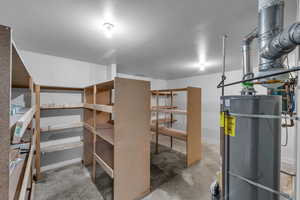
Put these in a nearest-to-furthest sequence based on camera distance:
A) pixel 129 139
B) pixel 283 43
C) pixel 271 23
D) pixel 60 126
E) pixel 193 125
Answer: pixel 283 43 < pixel 271 23 < pixel 129 139 < pixel 60 126 < pixel 193 125

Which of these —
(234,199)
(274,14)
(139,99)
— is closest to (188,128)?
(139,99)

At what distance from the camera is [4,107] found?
516 mm

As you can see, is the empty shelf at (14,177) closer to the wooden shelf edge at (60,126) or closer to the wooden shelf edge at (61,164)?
the wooden shelf edge at (60,126)

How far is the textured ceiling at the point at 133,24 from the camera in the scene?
4.20ft

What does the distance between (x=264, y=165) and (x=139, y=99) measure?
1.41 meters

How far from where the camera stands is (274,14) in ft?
3.04

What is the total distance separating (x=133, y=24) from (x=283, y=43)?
1.44 metres

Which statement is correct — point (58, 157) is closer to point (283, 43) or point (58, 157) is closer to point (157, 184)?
point (157, 184)

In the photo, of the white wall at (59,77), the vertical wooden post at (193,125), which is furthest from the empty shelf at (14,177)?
the vertical wooden post at (193,125)

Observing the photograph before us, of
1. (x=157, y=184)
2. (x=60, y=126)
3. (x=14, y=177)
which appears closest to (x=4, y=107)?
(x=14, y=177)

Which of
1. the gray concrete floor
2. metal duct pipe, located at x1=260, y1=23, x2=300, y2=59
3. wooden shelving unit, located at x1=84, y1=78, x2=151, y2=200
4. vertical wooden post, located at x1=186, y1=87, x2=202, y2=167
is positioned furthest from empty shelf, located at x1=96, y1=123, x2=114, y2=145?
metal duct pipe, located at x1=260, y1=23, x2=300, y2=59

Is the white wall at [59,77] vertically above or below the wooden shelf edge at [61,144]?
above

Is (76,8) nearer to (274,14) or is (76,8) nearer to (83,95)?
(274,14)

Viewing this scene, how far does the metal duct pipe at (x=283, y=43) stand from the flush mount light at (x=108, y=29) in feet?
5.23
